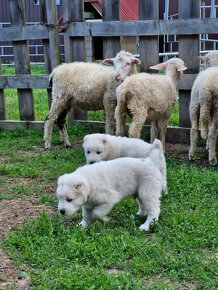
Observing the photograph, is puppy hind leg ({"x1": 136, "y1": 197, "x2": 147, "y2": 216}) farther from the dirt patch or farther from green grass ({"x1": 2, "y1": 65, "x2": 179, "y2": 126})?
green grass ({"x1": 2, "y1": 65, "x2": 179, "y2": 126})

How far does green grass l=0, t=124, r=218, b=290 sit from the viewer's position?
10.9ft

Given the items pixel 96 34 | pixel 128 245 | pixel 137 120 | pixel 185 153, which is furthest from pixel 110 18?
pixel 128 245

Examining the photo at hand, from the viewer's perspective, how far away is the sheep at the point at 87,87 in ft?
23.4

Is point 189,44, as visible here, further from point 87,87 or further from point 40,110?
point 40,110

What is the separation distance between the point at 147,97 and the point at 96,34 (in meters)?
2.28

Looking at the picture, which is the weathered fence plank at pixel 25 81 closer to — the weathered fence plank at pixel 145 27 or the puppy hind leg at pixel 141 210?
the weathered fence plank at pixel 145 27

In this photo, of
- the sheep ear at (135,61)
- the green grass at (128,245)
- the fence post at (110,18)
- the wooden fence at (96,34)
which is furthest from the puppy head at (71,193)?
the fence post at (110,18)

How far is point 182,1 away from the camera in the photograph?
732 cm

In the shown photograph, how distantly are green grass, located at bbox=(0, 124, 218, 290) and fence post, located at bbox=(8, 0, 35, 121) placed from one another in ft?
12.4

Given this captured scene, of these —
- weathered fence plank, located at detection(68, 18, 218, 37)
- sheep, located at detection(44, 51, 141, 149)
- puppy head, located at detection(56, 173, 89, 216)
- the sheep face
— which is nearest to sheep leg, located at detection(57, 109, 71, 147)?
sheep, located at detection(44, 51, 141, 149)

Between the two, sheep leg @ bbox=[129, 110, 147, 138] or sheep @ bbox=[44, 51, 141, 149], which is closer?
sheep leg @ bbox=[129, 110, 147, 138]

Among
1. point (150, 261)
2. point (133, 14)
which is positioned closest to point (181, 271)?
point (150, 261)

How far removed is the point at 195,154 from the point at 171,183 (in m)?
1.61

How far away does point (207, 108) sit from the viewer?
6.24 m
